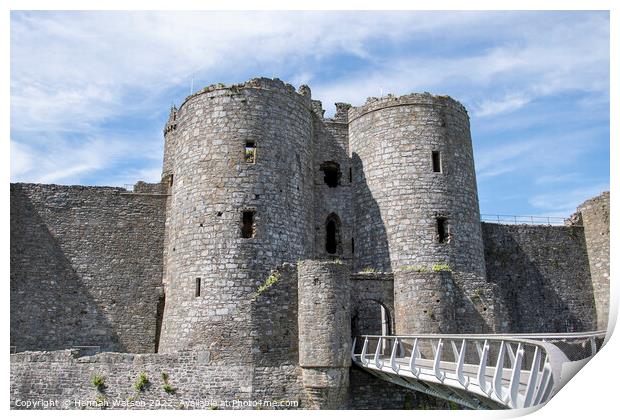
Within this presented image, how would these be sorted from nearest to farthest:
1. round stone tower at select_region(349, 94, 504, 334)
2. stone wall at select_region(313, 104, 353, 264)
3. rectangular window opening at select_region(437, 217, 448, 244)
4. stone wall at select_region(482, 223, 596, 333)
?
round stone tower at select_region(349, 94, 504, 334) → rectangular window opening at select_region(437, 217, 448, 244) → stone wall at select_region(313, 104, 353, 264) → stone wall at select_region(482, 223, 596, 333)

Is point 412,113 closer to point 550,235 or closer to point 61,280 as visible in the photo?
point 550,235

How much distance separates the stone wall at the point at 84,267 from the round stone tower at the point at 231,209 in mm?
2496

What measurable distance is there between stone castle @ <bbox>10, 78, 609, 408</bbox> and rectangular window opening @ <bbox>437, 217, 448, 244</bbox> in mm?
43

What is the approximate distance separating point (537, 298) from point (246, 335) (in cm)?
1364

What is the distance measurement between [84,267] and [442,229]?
43.1 feet

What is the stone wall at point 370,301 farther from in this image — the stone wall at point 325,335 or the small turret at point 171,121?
the small turret at point 171,121

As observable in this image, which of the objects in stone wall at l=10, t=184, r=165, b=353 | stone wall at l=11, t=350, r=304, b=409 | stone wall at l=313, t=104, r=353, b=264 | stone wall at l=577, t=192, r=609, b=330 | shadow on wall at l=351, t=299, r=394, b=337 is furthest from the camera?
stone wall at l=577, t=192, r=609, b=330

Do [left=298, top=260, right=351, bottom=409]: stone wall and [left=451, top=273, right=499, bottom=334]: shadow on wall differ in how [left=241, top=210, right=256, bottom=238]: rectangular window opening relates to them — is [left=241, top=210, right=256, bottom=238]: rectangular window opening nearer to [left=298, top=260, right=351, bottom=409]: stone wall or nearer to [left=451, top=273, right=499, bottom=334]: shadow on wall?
[left=298, top=260, right=351, bottom=409]: stone wall

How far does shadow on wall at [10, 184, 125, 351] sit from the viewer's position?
19703mm

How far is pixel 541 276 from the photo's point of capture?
2464 centimetres

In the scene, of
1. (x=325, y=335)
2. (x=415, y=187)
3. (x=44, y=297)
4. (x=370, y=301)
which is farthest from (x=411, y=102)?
(x=44, y=297)

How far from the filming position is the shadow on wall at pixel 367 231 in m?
20.8

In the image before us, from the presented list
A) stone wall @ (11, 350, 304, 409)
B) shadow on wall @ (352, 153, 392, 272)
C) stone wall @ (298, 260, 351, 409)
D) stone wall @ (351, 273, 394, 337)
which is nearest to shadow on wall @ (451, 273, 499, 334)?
stone wall @ (351, 273, 394, 337)

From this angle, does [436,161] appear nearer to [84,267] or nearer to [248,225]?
[248,225]
